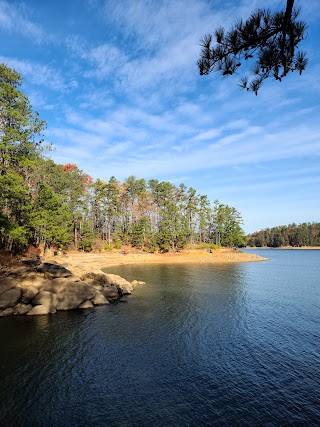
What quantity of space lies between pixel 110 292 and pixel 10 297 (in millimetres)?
9965

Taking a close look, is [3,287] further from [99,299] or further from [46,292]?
[99,299]

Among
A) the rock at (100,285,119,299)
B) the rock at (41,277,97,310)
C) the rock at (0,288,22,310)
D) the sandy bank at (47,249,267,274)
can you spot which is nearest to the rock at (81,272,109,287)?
the rock at (100,285,119,299)

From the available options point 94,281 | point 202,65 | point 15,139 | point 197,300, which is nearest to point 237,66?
point 202,65

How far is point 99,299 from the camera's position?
26938 mm

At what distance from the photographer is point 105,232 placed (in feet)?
298

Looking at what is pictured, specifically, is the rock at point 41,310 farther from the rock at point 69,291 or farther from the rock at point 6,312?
the rock at point 6,312

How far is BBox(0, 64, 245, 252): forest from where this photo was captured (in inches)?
1368

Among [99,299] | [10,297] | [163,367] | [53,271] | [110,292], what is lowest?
[163,367]

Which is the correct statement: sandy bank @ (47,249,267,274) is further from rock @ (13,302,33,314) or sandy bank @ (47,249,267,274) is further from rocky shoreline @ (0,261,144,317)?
rock @ (13,302,33,314)

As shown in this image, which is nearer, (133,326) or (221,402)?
(221,402)

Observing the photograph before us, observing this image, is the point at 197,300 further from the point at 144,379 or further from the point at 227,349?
the point at 144,379

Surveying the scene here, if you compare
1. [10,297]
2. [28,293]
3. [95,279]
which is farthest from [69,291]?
[95,279]

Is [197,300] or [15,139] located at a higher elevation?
[15,139]

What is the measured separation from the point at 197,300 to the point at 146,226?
55.6m
